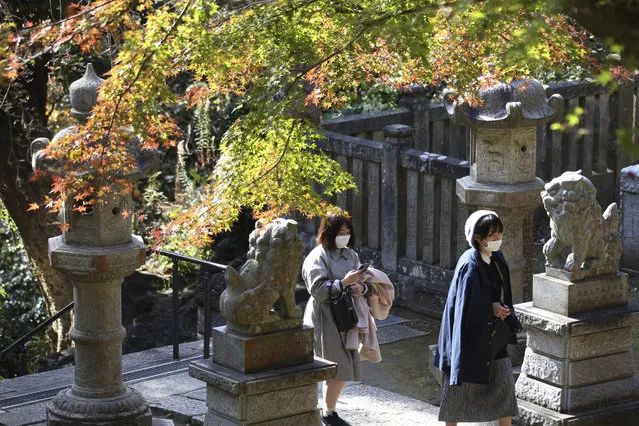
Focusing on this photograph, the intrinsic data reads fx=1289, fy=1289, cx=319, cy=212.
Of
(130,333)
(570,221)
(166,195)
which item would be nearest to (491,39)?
(570,221)

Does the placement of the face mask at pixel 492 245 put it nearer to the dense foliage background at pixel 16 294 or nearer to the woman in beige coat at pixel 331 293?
the woman in beige coat at pixel 331 293

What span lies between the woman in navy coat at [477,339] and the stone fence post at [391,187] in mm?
4195

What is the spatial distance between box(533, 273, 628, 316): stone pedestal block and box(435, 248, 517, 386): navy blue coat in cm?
88

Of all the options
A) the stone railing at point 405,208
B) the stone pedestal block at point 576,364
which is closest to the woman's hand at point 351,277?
the stone pedestal block at point 576,364

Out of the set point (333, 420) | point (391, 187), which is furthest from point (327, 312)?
point (391, 187)

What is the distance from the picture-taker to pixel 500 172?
10.0 metres

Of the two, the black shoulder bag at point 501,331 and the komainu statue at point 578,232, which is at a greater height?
the komainu statue at point 578,232

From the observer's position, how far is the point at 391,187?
12516 mm

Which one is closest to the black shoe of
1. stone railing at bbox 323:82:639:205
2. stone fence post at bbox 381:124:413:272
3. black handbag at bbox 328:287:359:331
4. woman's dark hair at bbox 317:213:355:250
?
black handbag at bbox 328:287:359:331

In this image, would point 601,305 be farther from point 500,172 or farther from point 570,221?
point 500,172

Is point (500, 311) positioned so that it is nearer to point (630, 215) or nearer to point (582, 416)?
point (582, 416)

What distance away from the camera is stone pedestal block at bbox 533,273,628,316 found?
28.9 feet

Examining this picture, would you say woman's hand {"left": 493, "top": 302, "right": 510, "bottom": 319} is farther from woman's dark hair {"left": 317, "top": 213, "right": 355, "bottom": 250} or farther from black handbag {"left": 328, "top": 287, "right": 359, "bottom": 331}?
woman's dark hair {"left": 317, "top": 213, "right": 355, "bottom": 250}

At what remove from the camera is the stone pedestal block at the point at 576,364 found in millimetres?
8766
